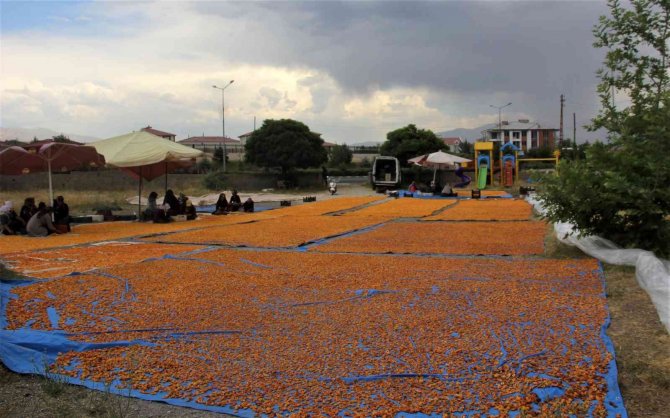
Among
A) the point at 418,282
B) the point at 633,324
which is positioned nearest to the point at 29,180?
the point at 418,282

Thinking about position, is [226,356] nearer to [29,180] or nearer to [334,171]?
[29,180]

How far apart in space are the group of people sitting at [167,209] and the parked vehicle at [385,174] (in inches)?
613

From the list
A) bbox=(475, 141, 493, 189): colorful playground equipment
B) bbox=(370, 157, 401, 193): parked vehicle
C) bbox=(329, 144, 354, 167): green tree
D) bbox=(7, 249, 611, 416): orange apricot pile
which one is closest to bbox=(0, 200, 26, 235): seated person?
bbox=(7, 249, 611, 416): orange apricot pile

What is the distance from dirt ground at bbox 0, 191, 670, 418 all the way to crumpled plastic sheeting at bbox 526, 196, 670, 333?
0.42 metres

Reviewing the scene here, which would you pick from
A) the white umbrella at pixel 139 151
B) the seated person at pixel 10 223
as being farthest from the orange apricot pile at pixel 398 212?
the seated person at pixel 10 223

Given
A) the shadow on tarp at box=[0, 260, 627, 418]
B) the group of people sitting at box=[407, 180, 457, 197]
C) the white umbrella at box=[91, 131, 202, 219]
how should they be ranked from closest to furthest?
the shadow on tarp at box=[0, 260, 627, 418] → the white umbrella at box=[91, 131, 202, 219] → the group of people sitting at box=[407, 180, 457, 197]

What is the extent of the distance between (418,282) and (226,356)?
2.75m

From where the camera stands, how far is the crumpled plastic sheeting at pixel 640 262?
15.2ft

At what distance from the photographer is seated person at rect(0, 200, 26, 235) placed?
11664 millimetres

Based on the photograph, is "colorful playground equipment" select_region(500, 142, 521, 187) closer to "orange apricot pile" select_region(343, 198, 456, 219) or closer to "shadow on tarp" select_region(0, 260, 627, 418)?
"orange apricot pile" select_region(343, 198, 456, 219)

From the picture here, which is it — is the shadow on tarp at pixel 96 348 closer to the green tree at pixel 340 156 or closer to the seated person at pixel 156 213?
the seated person at pixel 156 213

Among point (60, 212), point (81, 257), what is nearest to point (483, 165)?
point (60, 212)

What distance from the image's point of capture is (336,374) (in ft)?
10.7

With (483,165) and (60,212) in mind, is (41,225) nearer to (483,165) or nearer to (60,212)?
(60,212)
